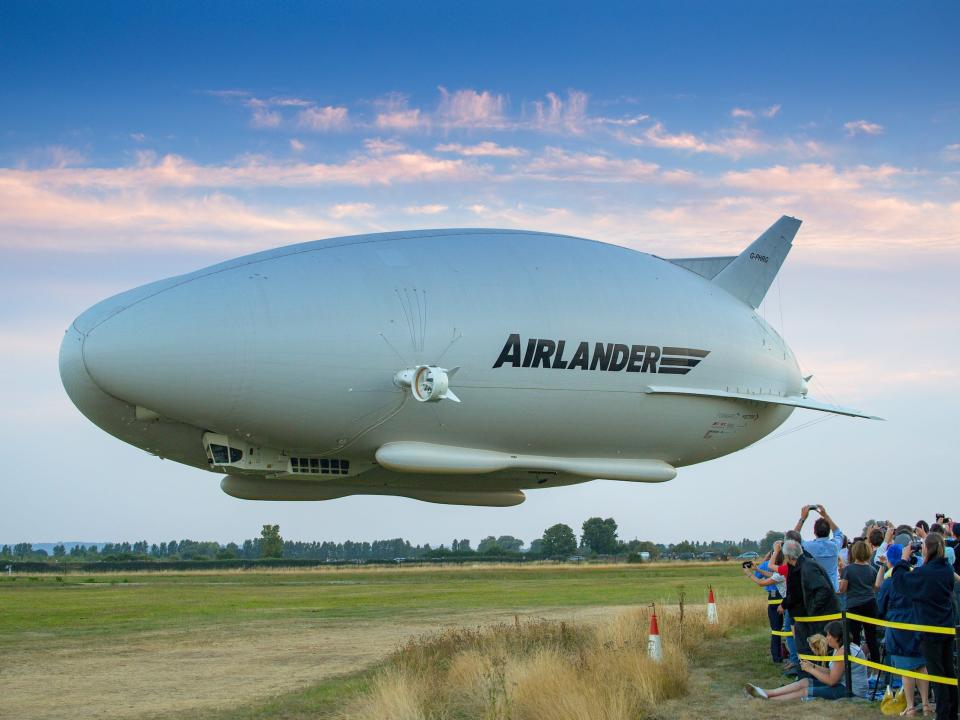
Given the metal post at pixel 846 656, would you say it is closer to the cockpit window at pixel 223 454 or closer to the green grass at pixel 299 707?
the green grass at pixel 299 707

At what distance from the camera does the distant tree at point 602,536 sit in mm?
137375

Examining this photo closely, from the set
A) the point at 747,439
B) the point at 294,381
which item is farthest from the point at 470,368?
the point at 747,439

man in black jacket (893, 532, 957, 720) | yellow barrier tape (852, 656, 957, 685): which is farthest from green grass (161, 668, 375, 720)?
man in black jacket (893, 532, 957, 720)

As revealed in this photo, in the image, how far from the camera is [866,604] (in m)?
15.9

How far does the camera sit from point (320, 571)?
81.9m

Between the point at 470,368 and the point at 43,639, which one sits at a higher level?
the point at 470,368

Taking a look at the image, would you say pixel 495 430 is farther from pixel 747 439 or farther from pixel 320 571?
pixel 320 571

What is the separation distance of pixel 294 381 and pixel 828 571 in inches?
380

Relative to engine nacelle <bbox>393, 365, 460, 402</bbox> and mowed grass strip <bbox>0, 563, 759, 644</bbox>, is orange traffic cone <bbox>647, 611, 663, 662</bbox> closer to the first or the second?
engine nacelle <bbox>393, 365, 460, 402</bbox>

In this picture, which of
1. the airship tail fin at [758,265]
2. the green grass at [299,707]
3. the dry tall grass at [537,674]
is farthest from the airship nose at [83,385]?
the airship tail fin at [758,265]

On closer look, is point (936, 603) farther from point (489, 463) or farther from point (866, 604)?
point (489, 463)

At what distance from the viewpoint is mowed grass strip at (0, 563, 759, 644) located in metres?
36.0

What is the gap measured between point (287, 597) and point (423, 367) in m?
30.4

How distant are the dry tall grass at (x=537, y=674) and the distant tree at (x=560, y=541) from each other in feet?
393
